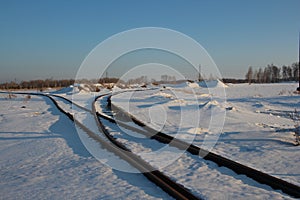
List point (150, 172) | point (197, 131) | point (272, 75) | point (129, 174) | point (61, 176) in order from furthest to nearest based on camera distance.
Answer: point (272, 75), point (197, 131), point (61, 176), point (129, 174), point (150, 172)

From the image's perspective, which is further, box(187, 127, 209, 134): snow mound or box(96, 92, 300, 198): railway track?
box(187, 127, 209, 134): snow mound

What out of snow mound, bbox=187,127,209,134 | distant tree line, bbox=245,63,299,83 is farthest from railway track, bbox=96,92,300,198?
distant tree line, bbox=245,63,299,83

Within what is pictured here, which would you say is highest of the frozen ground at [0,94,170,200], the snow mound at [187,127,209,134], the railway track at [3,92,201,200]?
→ the railway track at [3,92,201,200]

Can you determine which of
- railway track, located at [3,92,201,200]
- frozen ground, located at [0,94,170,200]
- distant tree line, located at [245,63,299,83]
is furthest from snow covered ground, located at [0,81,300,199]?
distant tree line, located at [245,63,299,83]

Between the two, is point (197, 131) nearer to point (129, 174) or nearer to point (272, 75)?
point (129, 174)

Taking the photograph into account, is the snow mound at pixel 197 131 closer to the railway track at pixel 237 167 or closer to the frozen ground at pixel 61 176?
the railway track at pixel 237 167

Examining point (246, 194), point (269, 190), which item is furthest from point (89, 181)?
point (269, 190)

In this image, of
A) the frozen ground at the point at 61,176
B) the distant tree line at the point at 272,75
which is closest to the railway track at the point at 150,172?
the frozen ground at the point at 61,176

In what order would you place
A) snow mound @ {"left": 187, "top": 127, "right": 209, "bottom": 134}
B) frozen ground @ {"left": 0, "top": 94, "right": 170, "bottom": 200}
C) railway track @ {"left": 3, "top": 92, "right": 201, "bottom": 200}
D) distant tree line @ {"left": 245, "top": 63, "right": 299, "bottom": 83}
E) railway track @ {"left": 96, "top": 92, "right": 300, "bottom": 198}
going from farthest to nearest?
1. distant tree line @ {"left": 245, "top": 63, "right": 299, "bottom": 83}
2. snow mound @ {"left": 187, "top": 127, "right": 209, "bottom": 134}
3. frozen ground @ {"left": 0, "top": 94, "right": 170, "bottom": 200}
4. railway track @ {"left": 96, "top": 92, "right": 300, "bottom": 198}
5. railway track @ {"left": 3, "top": 92, "right": 201, "bottom": 200}

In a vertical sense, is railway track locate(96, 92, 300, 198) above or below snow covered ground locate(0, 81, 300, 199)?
above

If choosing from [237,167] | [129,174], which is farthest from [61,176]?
[237,167]

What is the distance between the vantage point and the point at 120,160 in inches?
260

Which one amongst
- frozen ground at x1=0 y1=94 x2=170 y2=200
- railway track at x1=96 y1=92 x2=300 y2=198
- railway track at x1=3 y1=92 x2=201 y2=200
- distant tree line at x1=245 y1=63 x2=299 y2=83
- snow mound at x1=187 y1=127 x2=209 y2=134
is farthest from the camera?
distant tree line at x1=245 y1=63 x2=299 y2=83

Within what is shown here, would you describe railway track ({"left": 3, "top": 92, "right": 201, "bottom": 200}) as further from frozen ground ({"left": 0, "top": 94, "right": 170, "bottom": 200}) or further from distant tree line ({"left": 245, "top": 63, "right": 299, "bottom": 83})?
distant tree line ({"left": 245, "top": 63, "right": 299, "bottom": 83})
